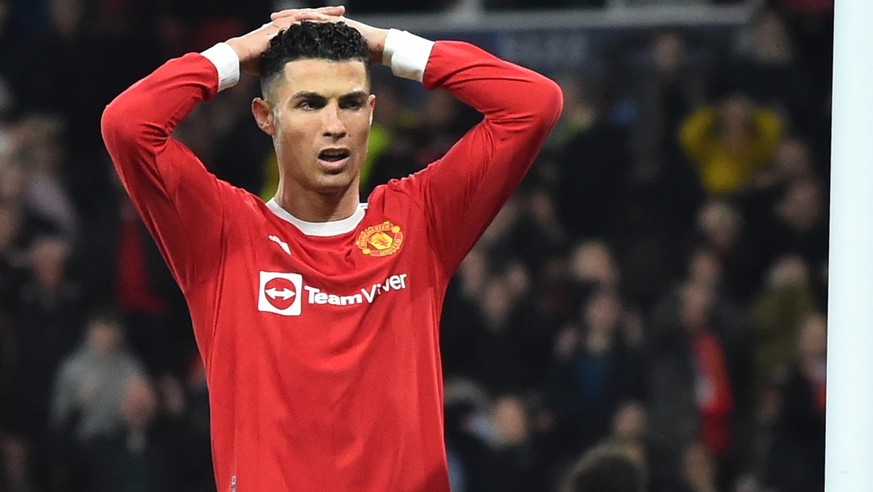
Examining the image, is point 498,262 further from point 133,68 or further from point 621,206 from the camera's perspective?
point 133,68

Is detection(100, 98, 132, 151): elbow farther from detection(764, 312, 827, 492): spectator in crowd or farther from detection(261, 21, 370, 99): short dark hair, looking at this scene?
detection(764, 312, 827, 492): spectator in crowd

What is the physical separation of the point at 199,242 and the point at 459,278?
3.90 meters

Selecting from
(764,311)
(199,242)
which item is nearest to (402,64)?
(199,242)

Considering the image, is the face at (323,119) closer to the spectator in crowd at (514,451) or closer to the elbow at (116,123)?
the elbow at (116,123)

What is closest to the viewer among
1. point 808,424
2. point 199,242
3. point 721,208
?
point 199,242

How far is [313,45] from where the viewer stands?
10.2 ft

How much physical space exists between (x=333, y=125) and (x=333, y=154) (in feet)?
0.22

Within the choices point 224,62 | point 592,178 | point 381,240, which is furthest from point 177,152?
point 592,178

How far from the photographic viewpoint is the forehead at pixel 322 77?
3094mm

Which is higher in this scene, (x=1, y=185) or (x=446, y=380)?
(x=1, y=185)

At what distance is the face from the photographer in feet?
10.1

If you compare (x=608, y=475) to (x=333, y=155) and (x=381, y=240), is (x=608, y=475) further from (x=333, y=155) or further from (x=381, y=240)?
(x=333, y=155)

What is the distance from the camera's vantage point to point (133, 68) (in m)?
7.41

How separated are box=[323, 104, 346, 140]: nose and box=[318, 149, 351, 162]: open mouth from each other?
3 centimetres
